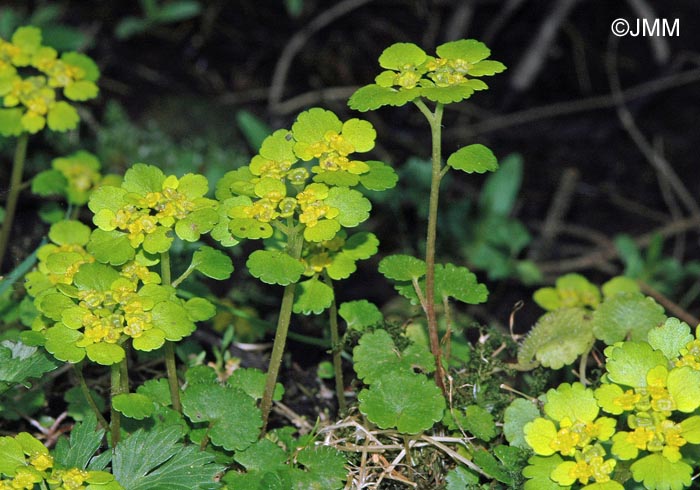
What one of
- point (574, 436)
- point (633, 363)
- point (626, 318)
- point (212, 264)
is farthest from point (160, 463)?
point (626, 318)

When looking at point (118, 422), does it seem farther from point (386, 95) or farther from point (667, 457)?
point (667, 457)

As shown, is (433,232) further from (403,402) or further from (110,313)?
(110,313)

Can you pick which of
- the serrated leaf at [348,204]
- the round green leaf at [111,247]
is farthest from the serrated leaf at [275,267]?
the round green leaf at [111,247]

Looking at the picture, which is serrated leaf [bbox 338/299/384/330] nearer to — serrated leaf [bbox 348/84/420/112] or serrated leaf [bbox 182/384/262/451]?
serrated leaf [bbox 182/384/262/451]

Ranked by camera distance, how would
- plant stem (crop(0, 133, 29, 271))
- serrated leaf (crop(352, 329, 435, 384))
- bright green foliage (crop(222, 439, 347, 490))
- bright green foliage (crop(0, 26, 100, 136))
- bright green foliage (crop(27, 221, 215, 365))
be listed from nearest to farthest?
bright green foliage (crop(27, 221, 215, 365))
bright green foliage (crop(222, 439, 347, 490))
serrated leaf (crop(352, 329, 435, 384))
bright green foliage (crop(0, 26, 100, 136))
plant stem (crop(0, 133, 29, 271))

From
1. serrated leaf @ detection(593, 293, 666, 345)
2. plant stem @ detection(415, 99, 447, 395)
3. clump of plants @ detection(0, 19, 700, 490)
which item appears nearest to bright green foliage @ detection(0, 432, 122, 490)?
clump of plants @ detection(0, 19, 700, 490)

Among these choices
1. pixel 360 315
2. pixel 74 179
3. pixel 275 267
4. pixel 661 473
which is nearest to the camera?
pixel 661 473
